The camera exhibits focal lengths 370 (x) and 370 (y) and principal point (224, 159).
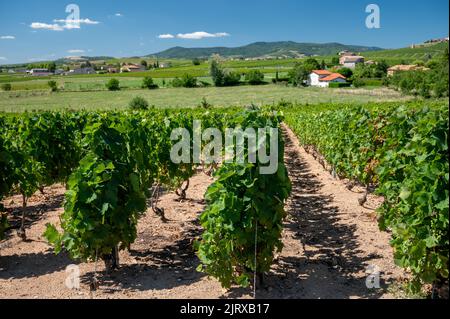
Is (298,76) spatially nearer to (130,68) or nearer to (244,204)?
(130,68)

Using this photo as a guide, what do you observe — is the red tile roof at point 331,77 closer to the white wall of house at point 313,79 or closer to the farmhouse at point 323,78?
the farmhouse at point 323,78

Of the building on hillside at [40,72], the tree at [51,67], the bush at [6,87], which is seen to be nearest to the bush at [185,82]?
the bush at [6,87]

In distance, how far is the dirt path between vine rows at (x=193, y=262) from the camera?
5.30 metres

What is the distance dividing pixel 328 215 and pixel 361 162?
1.61 metres

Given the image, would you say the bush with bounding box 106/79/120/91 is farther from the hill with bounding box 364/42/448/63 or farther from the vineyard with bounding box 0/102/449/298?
the hill with bounding box 364/42/448/63

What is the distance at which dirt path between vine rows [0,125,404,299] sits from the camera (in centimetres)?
530

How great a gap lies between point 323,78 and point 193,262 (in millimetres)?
87577

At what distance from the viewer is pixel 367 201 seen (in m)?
9.68

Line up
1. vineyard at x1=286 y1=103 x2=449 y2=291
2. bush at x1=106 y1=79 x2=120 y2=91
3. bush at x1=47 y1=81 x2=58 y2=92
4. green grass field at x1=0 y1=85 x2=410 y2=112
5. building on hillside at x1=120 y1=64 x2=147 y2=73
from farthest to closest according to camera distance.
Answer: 1. building on hillside at x1=120 y1=64 x2=147 y2=73
2. bush at x1=106 y1=79 x2=120 y2=91
3. bush at x1=47 y1=81 x2=58 y2=92
4. green grass field at x1=0 y1=85 x2=410 y2=112
5. vineyard at x1=286 y1=103 x2=449 y2=291

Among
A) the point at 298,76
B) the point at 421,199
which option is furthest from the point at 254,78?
the point at 421,199

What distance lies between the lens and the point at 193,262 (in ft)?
20.6

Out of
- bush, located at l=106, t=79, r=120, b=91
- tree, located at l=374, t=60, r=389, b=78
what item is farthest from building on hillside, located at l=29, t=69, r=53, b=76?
tree, located at l=374, t=60, r=389, b=78

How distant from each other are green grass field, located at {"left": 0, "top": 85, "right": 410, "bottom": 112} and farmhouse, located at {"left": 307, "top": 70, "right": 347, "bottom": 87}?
628 inches
